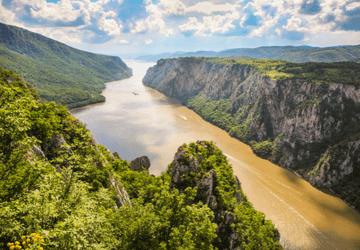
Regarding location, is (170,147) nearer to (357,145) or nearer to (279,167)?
(279,167)

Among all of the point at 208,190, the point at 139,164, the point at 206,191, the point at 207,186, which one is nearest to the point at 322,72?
the point at 139,164

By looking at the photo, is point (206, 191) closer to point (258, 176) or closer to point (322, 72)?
point (258, 176)

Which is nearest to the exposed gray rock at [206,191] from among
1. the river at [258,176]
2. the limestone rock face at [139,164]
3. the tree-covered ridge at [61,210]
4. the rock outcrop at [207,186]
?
the rock outcrop at [207,186]

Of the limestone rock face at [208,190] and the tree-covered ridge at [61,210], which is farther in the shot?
the limestone rock face at [208,190]

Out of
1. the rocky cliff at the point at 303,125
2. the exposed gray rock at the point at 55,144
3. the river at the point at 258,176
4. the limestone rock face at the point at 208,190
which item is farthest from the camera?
the rocky cliff at the point at 303,125

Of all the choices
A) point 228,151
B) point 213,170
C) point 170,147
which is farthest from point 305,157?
point 213,170

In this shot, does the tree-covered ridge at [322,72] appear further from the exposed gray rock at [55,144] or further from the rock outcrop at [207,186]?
the exposed gray rock at [55,144]

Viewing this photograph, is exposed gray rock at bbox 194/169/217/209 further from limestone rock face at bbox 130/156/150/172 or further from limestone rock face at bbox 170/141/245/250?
limestone rock face at bbox 130/156/150/172
